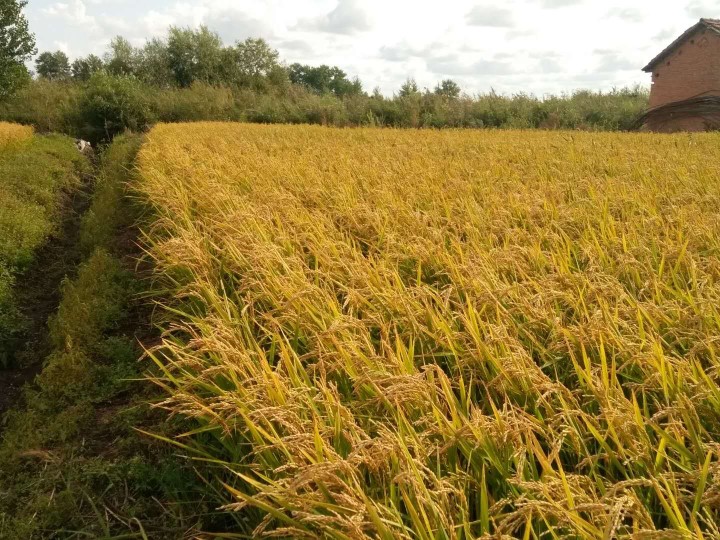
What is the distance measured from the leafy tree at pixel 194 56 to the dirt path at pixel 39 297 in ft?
91.9

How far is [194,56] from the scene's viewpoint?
3594 cm

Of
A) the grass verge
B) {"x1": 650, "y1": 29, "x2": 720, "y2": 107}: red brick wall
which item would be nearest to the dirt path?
the grass verge

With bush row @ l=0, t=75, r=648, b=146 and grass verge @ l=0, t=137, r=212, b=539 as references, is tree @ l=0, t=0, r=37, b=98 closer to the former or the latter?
bush row @ l=0, t=75, r=648, b=146

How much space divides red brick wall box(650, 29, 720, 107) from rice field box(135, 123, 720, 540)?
47.3 feet

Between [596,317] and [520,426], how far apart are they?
72 centimetres

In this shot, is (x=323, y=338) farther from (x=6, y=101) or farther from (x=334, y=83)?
(x=334, y=83)

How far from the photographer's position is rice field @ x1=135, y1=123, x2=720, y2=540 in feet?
4.63

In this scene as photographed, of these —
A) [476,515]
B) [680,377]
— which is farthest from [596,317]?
Result: [476,515]

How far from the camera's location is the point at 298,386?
1979mm

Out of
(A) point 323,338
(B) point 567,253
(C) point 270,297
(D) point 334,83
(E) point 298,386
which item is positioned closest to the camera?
(E) point 298,386

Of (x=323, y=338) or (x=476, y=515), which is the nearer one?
(x=476, y=515)

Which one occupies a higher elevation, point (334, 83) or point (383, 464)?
point (334, 83)

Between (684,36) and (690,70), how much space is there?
108 centimetres

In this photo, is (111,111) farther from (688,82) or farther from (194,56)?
(688,82)
